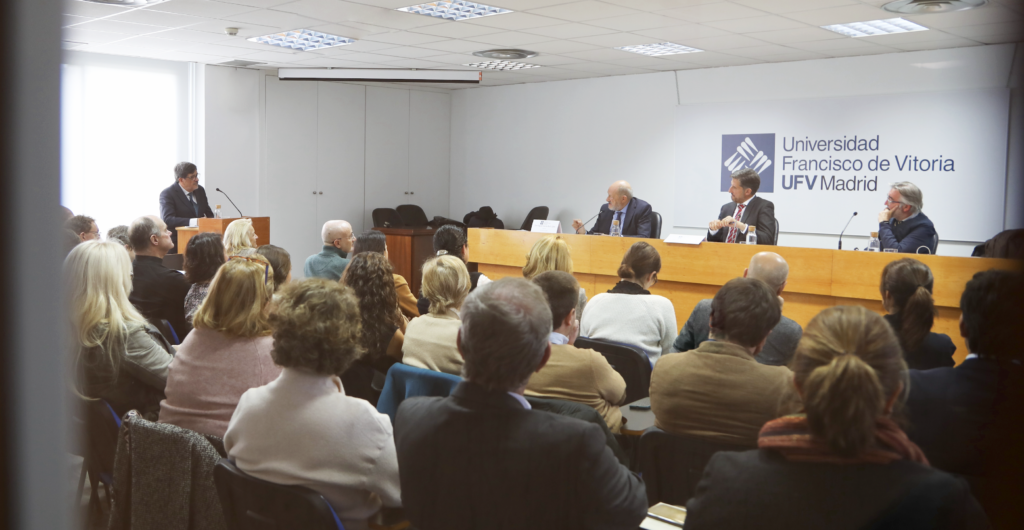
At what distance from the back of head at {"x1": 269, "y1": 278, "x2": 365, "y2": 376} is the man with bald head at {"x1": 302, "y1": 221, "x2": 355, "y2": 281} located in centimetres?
242

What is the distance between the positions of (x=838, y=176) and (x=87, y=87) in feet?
24.4

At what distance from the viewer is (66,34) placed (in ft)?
2.42

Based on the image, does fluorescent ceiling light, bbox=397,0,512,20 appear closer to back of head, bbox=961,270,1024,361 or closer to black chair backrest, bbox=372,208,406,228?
black chair backrest, bbox=372,208,406,228

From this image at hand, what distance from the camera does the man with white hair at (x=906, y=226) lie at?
16.3ft

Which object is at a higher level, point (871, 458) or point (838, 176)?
point (838, 176)

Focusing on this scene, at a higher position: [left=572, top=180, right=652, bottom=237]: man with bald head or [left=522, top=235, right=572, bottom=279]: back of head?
[left=572, top=180, right=652, bottom=237]: man with bald head

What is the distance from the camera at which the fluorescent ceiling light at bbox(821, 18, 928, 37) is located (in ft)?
18.7

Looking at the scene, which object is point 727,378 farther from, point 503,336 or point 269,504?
point 269,504

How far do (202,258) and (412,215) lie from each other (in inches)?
274

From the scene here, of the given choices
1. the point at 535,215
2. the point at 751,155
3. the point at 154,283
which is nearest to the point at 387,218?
the point at 535,215

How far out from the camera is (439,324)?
2729 mm

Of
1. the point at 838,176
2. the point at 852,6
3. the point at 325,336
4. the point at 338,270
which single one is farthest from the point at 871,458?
the point at 838,176

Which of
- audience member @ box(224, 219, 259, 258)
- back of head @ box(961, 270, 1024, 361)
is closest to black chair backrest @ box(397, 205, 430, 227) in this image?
audience member @ box(224, 219, 259, 258)

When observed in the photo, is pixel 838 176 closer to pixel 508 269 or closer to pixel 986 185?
pixel 986 185
